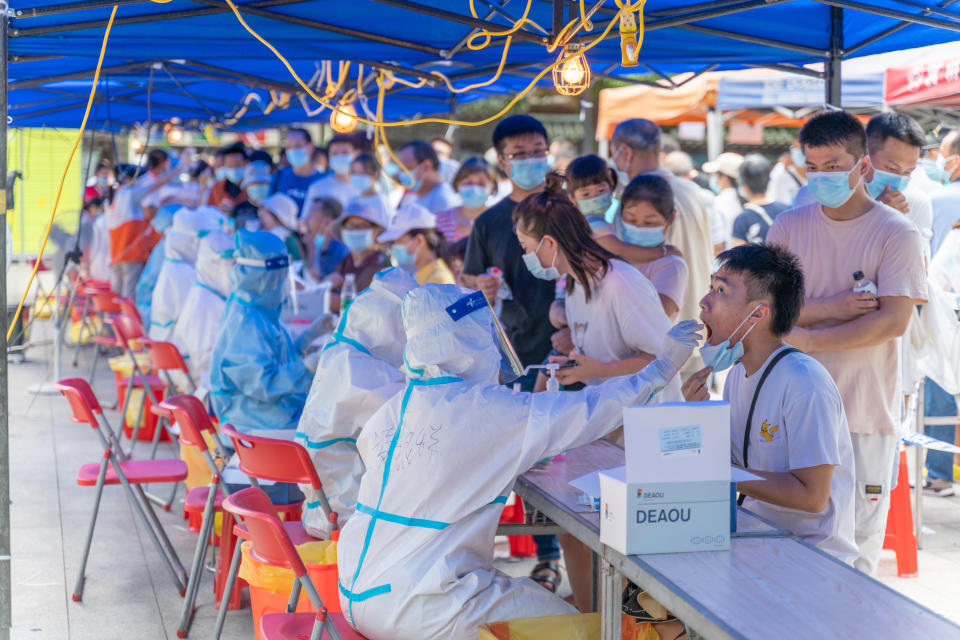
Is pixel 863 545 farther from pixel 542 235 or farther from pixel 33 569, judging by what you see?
pixel 33 569

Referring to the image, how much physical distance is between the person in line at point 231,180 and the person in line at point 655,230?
5.97 meters

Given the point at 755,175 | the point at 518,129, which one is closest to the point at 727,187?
the point at 755,175

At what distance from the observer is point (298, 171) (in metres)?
9.12

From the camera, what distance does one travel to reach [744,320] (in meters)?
2.67

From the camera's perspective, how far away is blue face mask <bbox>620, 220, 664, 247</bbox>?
4.04m

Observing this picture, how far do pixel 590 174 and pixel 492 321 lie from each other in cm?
182

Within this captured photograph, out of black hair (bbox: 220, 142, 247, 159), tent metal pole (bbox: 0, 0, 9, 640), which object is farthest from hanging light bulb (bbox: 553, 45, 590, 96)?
black hair (bbox: 220, 142, 247, 159)

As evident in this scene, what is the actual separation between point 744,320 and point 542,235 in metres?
1.00

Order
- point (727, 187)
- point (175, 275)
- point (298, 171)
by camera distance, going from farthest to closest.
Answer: point (727, 187) < point (298, 171) < point (175, 275)

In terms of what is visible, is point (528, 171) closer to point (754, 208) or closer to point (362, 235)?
point (362, 235)

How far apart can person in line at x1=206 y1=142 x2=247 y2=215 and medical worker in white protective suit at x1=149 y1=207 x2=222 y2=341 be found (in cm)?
172

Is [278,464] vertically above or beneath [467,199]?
beneath

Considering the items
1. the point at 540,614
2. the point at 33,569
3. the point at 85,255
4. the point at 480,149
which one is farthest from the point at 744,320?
the point at 480,149

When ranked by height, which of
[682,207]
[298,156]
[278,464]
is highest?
[298,156]
